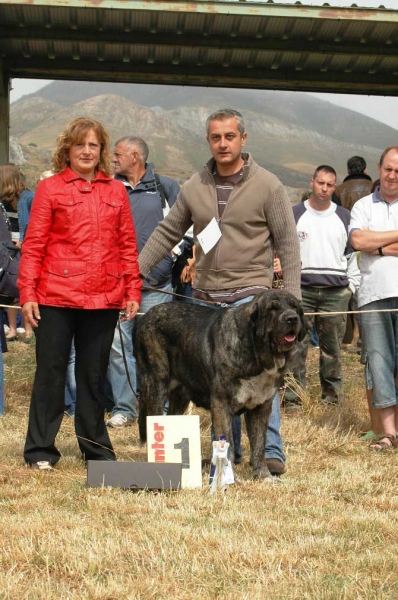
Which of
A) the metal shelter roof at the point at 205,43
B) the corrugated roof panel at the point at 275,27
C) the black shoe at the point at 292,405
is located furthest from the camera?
the corrugated roof panel at the point at 275,27

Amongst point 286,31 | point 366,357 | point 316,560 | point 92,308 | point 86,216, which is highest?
point 286,31

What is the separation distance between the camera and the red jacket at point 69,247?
5.73m

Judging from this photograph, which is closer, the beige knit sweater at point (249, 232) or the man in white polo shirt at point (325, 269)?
the beige knit sweater at point (249, 232)

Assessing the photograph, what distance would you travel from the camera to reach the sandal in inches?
276

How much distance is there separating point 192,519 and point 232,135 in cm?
252

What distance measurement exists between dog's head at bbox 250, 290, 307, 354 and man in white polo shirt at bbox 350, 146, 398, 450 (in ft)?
5.68

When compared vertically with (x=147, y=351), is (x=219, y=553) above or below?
below

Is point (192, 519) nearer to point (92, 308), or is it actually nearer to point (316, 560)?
point (316, 560)

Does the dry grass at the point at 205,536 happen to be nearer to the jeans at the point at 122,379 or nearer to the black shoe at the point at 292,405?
the jeans at the point at 122,379

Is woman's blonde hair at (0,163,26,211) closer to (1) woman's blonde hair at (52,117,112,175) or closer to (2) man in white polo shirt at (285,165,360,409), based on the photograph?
(2) man in white polo shirt at (285,165,360,409)

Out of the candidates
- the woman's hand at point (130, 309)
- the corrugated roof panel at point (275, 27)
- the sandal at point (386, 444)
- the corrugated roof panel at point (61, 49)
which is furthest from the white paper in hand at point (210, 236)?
the corrugated roof panel at point (61, 49)

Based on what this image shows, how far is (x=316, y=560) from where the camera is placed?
3.98 metres

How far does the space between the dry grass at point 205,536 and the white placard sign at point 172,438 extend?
300mm

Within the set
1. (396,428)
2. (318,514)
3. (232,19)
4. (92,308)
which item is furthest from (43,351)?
(232,19)
